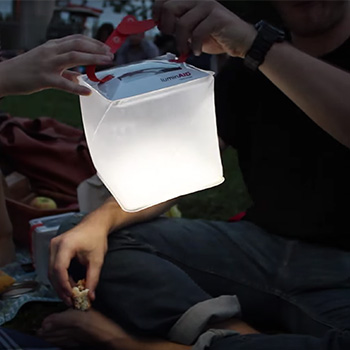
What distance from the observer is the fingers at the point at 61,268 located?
115 cm

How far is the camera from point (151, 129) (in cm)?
87

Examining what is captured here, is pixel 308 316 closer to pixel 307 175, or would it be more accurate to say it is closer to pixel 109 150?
pixel 307 175

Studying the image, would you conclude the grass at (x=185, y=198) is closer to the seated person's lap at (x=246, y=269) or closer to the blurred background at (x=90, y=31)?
the blurred background at (x=90, y=31)

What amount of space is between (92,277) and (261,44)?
596 millimetres

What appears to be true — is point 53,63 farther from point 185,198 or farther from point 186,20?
point 185,198

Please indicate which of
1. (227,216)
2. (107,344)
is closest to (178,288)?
(107,344)

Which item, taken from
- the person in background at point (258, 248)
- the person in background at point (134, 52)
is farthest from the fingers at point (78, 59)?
the person in background at point (134, 52)

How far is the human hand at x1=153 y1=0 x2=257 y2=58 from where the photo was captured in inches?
35.3

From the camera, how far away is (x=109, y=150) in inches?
34.9

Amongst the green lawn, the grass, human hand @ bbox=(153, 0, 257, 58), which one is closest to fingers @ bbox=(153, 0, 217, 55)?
human hand @ bbox=(153, 0, 257, 58)

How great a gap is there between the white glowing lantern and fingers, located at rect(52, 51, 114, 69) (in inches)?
1.8

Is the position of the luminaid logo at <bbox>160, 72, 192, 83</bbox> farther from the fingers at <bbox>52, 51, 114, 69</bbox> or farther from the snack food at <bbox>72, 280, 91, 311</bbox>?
the snack food at <bbox>72, 280, 91, 311</bbox>

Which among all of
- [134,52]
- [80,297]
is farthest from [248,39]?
[134,52]

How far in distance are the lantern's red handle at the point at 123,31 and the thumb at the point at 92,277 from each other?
0.46 metres
